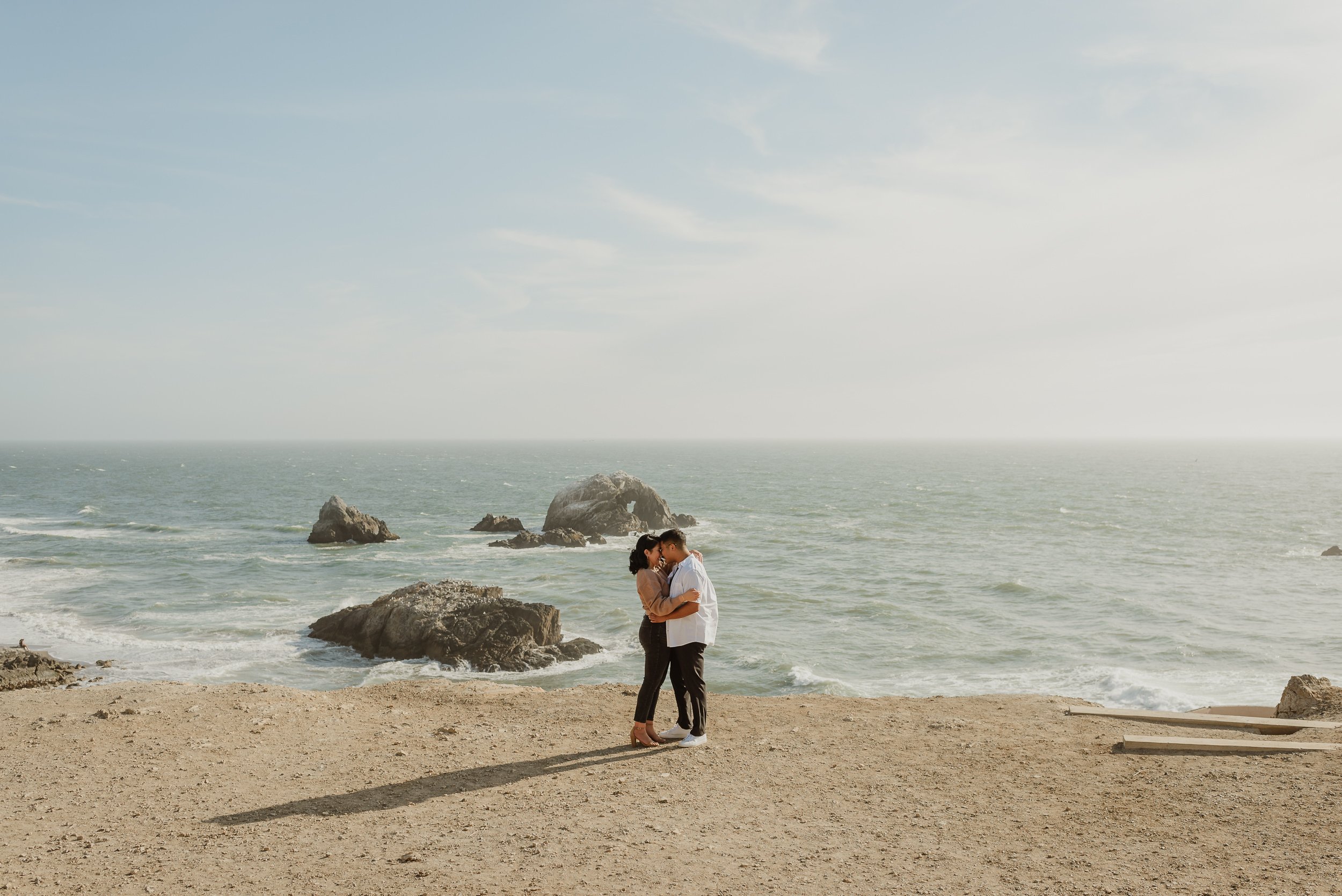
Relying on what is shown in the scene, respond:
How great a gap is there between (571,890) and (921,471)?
129 meters

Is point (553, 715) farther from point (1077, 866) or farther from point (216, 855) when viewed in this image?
point (1077, 866)

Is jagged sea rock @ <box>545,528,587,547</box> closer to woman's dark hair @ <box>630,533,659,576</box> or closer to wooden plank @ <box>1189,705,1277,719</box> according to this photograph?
wooden plank @ <box>1189,705,1277,719</box>

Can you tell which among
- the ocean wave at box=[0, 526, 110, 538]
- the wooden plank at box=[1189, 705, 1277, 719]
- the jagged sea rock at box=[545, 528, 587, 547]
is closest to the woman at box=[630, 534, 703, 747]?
the wooden plank at box=[1189, 705, 1277, 719]

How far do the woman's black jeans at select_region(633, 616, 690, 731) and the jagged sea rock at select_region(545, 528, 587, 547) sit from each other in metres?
35.3

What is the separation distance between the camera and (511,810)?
25.0 ft

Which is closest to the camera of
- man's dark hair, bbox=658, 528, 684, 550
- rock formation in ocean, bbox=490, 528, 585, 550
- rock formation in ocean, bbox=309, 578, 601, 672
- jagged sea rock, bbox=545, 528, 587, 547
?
man's dark hair, bbox=658, 528, 684, 550

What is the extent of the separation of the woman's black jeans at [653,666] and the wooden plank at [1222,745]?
507 cm

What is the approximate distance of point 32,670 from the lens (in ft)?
57.3

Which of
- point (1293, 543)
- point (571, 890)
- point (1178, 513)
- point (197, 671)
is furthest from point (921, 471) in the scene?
point (571, 890)

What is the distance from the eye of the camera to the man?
8.84 m

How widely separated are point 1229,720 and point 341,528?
42549mm

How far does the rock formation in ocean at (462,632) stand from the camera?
20.2 m

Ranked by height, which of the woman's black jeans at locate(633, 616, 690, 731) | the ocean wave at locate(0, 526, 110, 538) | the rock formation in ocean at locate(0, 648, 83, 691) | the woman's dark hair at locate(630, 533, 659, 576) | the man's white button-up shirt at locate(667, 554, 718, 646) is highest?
the woman's dark hair at locate(630, 533, 659, 576)

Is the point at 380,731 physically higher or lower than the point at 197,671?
higher
